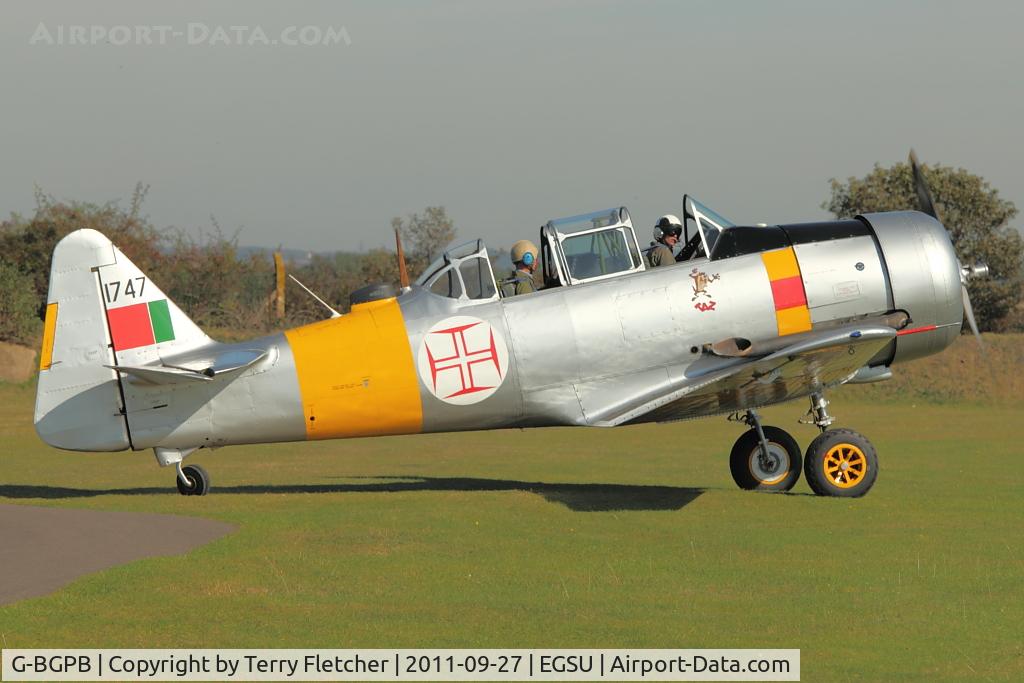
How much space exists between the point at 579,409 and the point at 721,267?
1.87 meters

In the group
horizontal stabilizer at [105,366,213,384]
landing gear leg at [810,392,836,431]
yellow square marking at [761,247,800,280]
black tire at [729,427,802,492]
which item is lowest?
black tire at [729,427,802,492]

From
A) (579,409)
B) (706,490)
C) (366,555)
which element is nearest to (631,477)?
(706,490)

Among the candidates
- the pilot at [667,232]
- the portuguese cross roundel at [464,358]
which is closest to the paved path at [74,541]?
the portuguese cross roundel at [464,358]

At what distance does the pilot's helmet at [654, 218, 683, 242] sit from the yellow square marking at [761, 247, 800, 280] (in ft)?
3.31

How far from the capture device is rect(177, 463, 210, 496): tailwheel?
41.8ft

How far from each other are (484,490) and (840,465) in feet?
11.9

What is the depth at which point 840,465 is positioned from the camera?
12.0 meters

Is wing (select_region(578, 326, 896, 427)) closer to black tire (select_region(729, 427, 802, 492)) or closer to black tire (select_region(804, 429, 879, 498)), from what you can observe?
black tire (select_region(804, 429, 879, 498))

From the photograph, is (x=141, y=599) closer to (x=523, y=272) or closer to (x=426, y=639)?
(x=426, y=639)

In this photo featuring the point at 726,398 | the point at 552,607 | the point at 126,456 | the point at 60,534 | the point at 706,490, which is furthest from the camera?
the point at 126,456

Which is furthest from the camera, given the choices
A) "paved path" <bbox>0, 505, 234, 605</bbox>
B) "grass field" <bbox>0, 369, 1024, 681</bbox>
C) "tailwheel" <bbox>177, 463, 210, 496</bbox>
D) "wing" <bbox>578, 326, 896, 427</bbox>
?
"tailwheel" <bbox>177, 463, 210, 496</bbox>

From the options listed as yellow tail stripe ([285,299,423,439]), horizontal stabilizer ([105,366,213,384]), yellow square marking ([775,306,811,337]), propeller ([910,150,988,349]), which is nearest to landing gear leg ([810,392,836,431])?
yellow square marking ([775,306,811,337])

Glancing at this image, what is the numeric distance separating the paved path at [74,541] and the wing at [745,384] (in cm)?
363

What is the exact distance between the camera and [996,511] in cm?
1178
